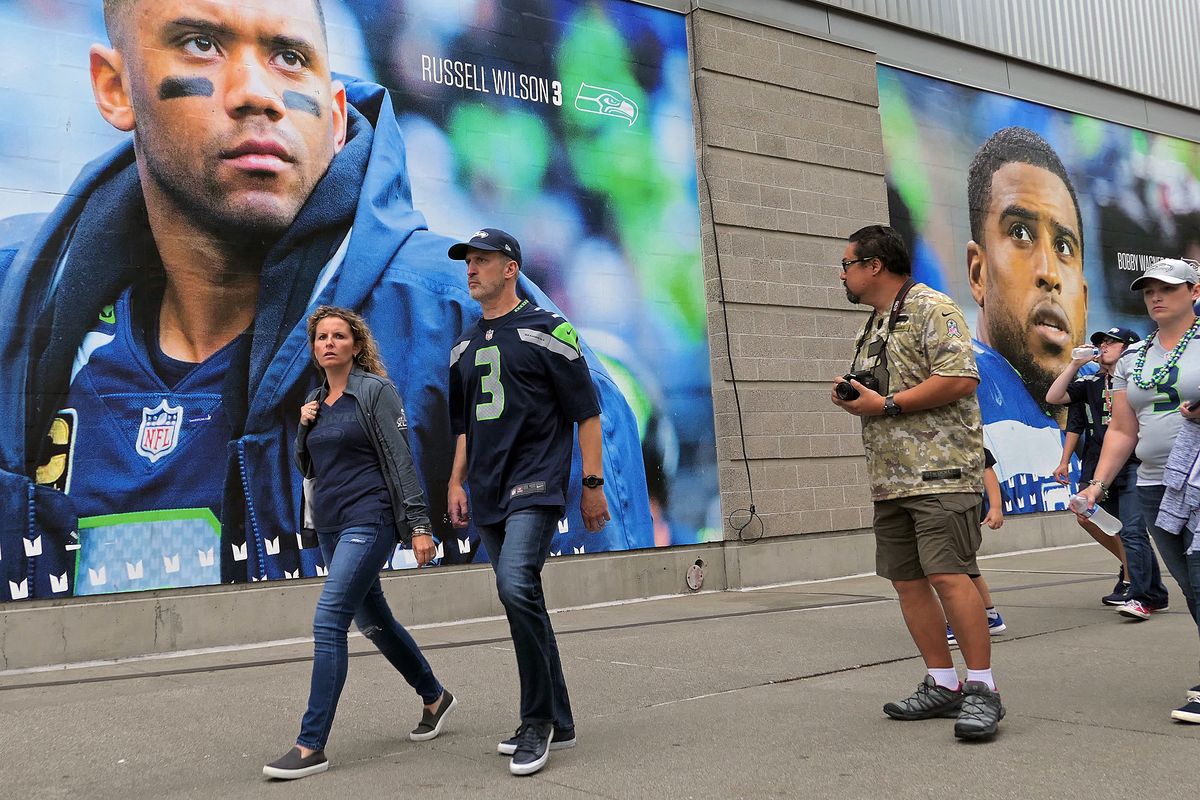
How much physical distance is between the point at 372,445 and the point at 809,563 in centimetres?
754

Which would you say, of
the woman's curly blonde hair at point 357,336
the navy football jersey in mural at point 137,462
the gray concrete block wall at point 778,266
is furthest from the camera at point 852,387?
the gray concrete block wall at point 778,266

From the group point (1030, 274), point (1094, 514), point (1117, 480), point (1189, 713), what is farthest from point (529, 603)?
point (1030, 274)

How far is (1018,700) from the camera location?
518 cm

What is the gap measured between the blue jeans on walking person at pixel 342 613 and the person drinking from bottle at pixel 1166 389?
340 centimetres

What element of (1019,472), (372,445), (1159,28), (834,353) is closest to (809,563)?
(834,353)

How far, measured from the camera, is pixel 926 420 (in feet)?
15.4

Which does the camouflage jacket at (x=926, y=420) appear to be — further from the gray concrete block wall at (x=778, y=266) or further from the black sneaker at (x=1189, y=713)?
the gray concrete block wall at (x=778, y=266)

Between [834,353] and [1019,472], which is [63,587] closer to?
[834,353]

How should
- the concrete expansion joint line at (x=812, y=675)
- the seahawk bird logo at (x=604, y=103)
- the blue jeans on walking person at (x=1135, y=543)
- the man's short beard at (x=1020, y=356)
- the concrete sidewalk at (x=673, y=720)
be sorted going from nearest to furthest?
the concrete sidewalk at (x=673, y=720)
the concrete expansion joint line at (x=812, y=675)
the blue jeans on walking person at (x=1135, y=543)
the seahawk bird logo at (x=604, y=103)
the man's short beard at (x=1020, y=356)

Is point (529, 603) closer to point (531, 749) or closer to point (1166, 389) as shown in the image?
point (531, 749)

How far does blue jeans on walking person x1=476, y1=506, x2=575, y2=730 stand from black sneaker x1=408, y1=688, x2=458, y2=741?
675 millimetres

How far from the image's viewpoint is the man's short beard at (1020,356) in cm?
1420

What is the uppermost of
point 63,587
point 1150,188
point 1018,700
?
point 1150,188

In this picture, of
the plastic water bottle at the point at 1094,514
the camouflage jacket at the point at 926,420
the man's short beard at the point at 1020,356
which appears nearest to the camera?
the camouflage jacket at the point at 926,420
